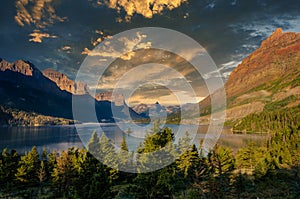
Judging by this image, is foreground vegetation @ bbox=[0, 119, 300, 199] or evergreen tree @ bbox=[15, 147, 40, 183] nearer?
foreground vegetation @ bbox=[0, 119, 300, 199]

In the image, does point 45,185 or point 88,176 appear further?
point 45,185

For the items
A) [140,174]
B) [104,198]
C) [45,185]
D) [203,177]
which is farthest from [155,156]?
[45,185]

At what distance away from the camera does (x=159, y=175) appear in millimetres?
33344

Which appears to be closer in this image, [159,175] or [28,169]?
[159,175]

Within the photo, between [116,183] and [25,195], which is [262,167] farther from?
[25,195]

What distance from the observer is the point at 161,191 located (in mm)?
32188

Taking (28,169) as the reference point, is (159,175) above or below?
above

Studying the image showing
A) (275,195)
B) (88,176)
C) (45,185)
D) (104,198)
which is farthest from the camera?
(45,185)

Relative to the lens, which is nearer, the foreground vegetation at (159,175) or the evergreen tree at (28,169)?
the foreground vegetation at (159,175)

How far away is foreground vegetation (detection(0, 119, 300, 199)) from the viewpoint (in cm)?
3306

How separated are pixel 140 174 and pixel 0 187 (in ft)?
136

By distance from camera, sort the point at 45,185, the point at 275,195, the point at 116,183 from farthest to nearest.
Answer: the point at 45,185
the point at 116,183
the point at 275,195

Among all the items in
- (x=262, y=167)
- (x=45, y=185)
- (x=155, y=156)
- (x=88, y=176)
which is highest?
(x=155, y=156)

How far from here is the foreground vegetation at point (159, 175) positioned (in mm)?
33062
